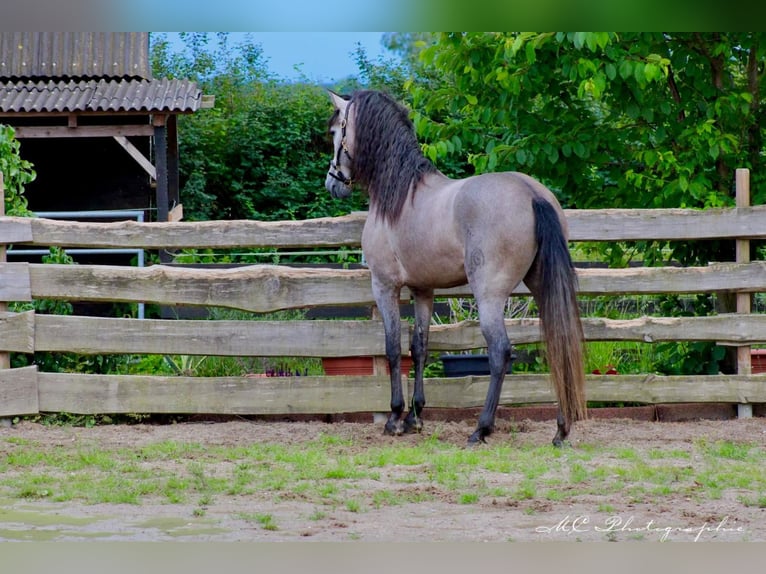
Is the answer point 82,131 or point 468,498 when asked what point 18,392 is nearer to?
point 468,498

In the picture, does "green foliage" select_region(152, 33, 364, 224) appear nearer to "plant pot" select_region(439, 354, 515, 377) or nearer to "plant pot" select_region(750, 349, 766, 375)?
"plant pot" select_region(439, 354, 515, 377)

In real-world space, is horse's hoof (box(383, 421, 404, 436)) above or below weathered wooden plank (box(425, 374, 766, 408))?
below

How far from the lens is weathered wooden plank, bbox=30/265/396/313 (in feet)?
19.4

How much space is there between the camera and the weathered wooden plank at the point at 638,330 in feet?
19.5

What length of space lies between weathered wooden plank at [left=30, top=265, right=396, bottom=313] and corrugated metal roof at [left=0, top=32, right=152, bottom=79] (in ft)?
25.6

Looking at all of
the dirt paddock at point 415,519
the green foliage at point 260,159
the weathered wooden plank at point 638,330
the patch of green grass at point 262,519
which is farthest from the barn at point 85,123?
the patch of green grass at point 262,519

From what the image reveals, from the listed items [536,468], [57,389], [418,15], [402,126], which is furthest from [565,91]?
[418,15]

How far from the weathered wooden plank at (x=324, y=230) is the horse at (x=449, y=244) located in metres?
0.35

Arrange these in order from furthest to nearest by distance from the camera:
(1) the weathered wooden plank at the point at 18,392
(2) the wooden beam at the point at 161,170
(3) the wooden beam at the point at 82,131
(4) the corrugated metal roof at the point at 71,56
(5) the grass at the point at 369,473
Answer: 1. (4) the corrugated metal roof at the point at 71,56
2. (3) the wooden beam at the point at 82,131
3. (2) the wooden beam at the point at 161,170
4. (1) the weathered wooden plank at the point at 18,392
5. (5) the grass at the point at 369,473

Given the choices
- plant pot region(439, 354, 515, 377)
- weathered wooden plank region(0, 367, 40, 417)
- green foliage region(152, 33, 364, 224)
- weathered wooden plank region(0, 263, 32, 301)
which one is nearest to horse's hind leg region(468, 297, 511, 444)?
plant pot region(439, 354, 515, 377)

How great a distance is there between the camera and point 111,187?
1325cm

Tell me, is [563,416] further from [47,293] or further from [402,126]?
[47,293]

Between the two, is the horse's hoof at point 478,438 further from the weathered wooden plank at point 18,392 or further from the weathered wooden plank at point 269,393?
the weathered wooden plank at point 18,392
